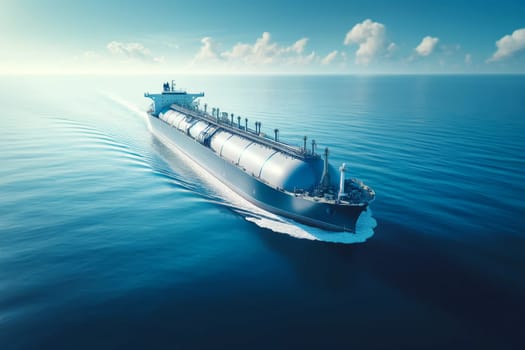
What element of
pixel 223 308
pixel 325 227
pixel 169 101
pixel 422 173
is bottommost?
pixel 223 308

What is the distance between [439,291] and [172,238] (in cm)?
2215

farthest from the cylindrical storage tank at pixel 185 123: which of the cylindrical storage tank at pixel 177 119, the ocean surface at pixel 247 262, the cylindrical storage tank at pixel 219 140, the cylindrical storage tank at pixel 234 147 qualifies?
the cylindrical storage tank at pixel 234 147

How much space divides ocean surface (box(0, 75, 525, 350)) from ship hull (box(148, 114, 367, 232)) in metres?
1.10

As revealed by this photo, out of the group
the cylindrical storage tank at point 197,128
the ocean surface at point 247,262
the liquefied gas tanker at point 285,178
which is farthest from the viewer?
the cylindrical storage tank at point 197,128

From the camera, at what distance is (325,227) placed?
2870 cm

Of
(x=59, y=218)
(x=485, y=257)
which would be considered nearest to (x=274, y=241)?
(x=485, y=257)

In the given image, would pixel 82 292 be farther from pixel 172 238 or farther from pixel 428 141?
pixel 428 141

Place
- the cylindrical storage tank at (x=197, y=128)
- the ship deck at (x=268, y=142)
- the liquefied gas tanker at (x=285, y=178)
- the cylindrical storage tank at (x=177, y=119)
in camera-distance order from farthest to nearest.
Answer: the cylindrical storage tank at (x=177, y=119)
the cylindrical storage tank at (x=197, y=128)
the ship deck at (x=268, y=142)
the liquefied gas tanker at (x=285, y=178)

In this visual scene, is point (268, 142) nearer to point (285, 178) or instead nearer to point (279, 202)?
point (285, 178)

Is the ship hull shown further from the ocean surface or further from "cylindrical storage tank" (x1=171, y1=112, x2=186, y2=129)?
"cylindrical storage tank" (x1=171, y1=112, x2=186, y2=129)

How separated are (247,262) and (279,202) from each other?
8288mm

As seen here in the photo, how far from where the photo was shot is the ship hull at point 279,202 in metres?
27.3

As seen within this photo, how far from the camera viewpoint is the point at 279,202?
30.5 m

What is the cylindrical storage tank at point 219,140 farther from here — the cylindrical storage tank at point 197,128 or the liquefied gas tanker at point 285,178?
the cylindrical storage tank at point 197,128
